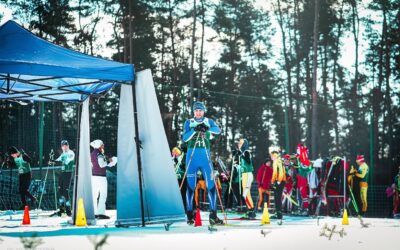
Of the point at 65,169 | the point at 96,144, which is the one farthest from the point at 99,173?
the point at 65,169

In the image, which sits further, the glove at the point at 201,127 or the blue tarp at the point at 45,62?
the glove at the point at 201,127

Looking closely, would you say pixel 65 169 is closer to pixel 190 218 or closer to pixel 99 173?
pixel 99 173

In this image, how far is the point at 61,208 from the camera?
14938 mm

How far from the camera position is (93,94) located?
12031 mm

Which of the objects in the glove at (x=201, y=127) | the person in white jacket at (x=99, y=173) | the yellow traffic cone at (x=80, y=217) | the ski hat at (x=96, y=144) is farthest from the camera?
the ski hat at (x=96, y=144)

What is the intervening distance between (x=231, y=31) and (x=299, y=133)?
820cm

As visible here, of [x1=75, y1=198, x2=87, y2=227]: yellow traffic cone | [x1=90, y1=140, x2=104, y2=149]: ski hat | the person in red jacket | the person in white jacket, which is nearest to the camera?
[x1=75, y1=198, x2=87, y2=227]: yellow traffic cone

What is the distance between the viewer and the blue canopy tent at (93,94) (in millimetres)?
9359

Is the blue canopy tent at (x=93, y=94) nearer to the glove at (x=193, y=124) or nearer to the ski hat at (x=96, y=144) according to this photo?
the glove at (x=193, y=124)

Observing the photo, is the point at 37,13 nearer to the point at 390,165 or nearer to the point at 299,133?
the point at 299,133


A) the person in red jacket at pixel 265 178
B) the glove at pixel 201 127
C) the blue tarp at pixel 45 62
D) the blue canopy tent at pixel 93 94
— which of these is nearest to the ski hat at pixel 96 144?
the blue canopy tent at pixel 93 94

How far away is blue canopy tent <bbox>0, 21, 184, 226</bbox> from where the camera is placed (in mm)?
9359

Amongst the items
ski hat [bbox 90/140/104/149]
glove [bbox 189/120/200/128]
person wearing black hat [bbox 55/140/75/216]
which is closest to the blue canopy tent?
glove [bbox 189/120/200/128]

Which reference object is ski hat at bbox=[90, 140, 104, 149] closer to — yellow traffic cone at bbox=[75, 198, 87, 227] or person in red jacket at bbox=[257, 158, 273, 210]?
yellow traffic cone at bbox=[75, 198, 87, 227]
